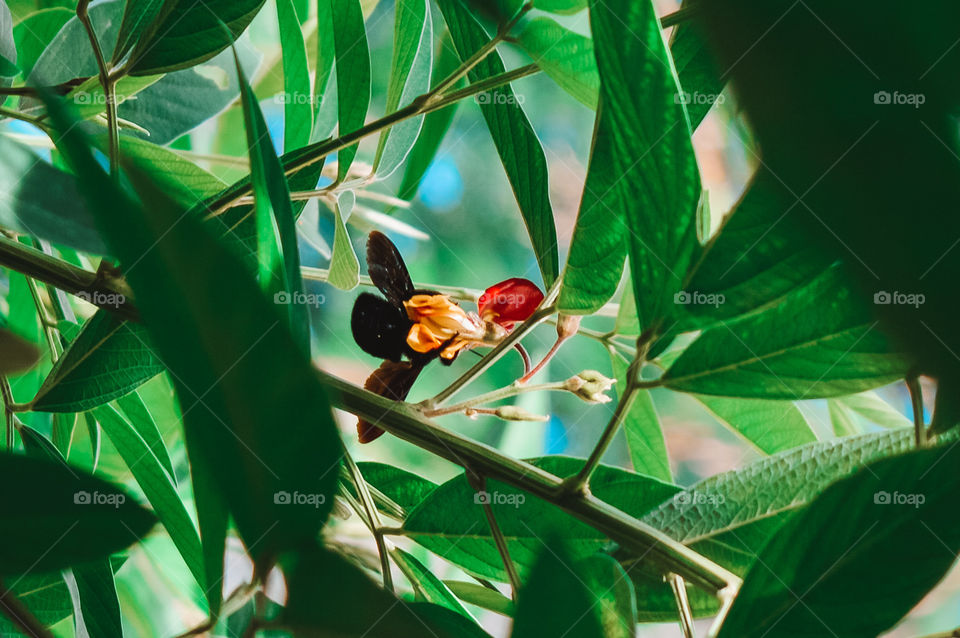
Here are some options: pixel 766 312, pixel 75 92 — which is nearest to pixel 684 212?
pixel 766 312

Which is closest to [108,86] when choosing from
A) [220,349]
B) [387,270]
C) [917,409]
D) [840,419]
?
[387,270]

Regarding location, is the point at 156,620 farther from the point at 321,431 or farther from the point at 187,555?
the point at 321,431

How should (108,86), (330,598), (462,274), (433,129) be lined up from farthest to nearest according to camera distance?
(462,274) < (433,129) < (108,86) < (330,598)

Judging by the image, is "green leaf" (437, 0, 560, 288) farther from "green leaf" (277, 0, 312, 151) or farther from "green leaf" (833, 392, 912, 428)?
"green leaf" (833, 392, 912, 428)

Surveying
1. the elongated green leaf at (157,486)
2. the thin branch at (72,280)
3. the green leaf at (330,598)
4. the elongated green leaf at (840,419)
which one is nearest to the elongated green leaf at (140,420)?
the elongated green leaf at (157,486)

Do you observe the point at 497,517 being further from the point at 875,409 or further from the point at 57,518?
the point at 875,409

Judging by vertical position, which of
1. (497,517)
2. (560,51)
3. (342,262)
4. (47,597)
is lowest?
(47,597)

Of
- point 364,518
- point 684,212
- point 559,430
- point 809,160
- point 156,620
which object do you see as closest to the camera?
point 809,160

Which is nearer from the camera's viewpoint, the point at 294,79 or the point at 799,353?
the point at 799,353
